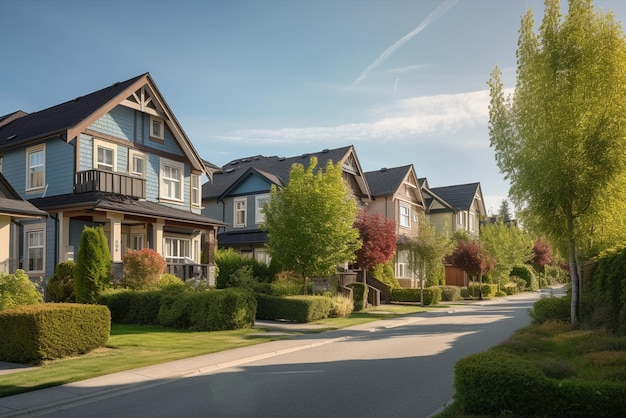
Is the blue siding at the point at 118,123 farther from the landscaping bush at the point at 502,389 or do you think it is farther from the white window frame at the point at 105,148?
the landscaping bush at the point at 502,389

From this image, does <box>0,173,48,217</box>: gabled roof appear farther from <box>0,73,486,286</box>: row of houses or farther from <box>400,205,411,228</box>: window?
<box>400,205,411,228</box>: window

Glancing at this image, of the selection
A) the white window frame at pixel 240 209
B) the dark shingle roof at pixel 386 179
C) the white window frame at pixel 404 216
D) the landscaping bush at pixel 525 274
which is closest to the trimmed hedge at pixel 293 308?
the white window frame at pixel 240 209

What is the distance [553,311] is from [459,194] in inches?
1732

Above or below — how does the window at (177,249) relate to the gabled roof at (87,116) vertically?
below

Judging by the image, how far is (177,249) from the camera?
99.6ft

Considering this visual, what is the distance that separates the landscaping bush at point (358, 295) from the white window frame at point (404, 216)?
50.7ft

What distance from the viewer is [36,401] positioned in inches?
377

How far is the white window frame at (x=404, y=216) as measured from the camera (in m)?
45.1

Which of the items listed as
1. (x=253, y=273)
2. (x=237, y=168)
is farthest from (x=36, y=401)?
(x=237, y=168)

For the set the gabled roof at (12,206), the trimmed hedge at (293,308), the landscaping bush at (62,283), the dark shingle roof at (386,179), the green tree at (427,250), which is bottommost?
the trimmed hedge at (293,308)

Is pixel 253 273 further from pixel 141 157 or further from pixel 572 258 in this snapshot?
pixel 572 258

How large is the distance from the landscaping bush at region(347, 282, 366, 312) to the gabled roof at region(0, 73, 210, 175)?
10.7 meters

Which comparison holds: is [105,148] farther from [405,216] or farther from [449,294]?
[405,216]

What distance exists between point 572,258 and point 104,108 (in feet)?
66.5
